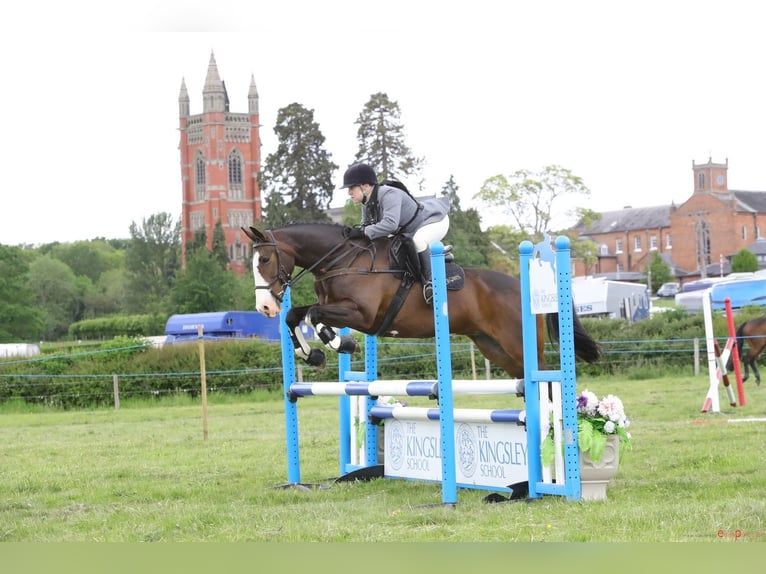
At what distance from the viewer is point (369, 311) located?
723 centimetres

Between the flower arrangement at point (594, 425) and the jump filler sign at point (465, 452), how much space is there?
0.90 feet

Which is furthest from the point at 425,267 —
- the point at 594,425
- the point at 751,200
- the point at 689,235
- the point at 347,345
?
the point at 751,200

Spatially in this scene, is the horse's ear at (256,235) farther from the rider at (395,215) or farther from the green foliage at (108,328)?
the green foliage at (108,328)

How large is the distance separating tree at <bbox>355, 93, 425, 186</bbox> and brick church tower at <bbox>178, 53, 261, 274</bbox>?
4803cm

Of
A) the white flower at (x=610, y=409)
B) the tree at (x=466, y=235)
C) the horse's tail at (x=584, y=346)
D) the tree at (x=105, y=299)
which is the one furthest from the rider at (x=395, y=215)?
the tree at (x=105, y=299)

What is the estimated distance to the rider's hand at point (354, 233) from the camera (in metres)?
7.43

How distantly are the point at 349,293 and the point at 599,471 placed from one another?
213 cm

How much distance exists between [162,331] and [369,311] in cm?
4693

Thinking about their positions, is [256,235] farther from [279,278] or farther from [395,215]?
[395,215]

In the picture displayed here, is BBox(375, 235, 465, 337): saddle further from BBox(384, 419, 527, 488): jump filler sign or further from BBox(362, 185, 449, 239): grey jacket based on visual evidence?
BBox(384, 419, 527, 488): jump filler sign

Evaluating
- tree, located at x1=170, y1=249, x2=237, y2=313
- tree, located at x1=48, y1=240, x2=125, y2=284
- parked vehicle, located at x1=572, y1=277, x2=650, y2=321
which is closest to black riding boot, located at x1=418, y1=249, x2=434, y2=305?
parked vehicle, located at x1=572, y1=277, x2=650, y2=321

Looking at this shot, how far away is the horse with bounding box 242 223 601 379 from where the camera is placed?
7141 mm

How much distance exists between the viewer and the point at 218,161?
95.7 meters

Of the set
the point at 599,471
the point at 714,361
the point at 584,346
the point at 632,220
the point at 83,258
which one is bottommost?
the point at 599,471
